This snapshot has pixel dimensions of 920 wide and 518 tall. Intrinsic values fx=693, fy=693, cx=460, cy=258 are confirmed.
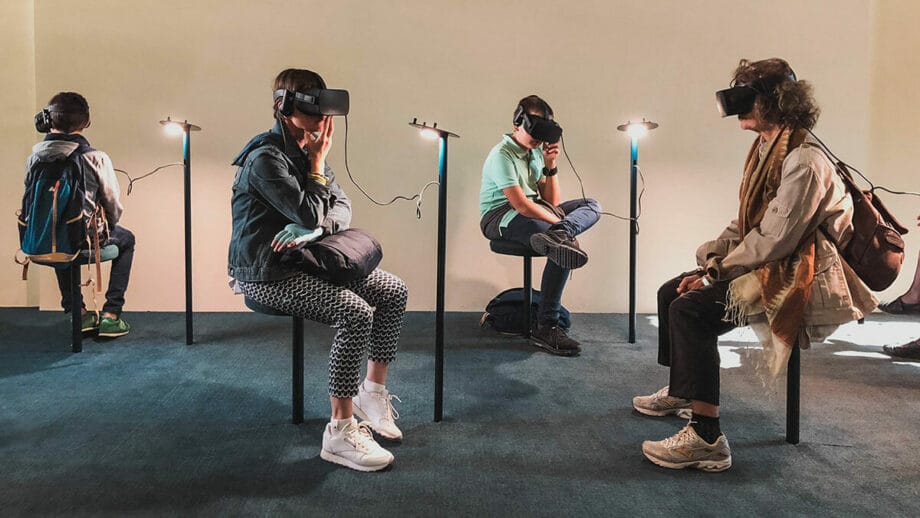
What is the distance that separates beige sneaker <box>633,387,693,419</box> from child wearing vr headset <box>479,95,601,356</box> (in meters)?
0.80

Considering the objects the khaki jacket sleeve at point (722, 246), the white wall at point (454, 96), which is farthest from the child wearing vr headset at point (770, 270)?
the white wall at point (454, 96)

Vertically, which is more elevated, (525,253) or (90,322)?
(525,253)

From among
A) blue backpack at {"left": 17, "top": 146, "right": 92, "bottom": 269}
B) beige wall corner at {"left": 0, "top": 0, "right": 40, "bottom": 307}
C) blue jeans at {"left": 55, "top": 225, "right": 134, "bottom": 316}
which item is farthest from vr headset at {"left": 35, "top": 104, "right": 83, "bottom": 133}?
beige wall corner at {"left": 0, "top": 0, "right": 40, "bottom": 307}

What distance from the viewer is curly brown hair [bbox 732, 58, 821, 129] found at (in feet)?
6.68

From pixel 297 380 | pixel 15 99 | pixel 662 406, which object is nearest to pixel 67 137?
pixel 15 99

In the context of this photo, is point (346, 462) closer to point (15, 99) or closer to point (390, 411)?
point (390, 411)

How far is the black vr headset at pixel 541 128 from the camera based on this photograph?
3.15 metres

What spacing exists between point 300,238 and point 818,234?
4.85ft

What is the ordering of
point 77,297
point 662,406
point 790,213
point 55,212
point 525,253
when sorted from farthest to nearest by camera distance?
1. point 525,253
2. point 77,297
3. point 55,212
4. point 662,406
5. point 790,213

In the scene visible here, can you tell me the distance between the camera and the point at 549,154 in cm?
353

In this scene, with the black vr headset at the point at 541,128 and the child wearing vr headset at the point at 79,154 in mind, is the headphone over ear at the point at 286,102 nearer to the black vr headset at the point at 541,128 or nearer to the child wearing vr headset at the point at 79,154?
the black vr headset at the point at 541,128

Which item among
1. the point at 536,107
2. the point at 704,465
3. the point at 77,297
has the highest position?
the point at 536,107

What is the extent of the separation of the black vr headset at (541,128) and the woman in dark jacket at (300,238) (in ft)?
4.19

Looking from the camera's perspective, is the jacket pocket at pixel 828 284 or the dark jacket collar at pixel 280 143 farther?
the dark jacket collar at pixel 280 143
